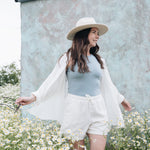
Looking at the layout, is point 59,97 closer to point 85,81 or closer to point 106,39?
point 85,81

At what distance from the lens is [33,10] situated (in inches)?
161

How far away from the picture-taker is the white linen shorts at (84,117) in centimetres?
243

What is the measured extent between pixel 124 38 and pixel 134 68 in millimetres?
500

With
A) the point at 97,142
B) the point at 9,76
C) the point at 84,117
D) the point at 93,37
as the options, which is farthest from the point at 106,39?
the point at 9,76

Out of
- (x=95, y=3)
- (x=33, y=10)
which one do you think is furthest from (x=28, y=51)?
(x=95, y=3)

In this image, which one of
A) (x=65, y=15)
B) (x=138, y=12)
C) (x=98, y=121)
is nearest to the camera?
(x=98, y=121)

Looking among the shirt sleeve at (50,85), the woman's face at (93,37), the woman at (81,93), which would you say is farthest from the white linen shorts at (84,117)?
the woman's face at (93,37)

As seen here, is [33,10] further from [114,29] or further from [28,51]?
[114,29]

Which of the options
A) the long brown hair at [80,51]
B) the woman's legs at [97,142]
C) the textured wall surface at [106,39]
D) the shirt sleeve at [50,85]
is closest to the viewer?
the woman's legs at [97,142]

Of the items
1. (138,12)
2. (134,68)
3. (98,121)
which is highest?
(138,12)

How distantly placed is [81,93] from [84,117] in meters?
0.26

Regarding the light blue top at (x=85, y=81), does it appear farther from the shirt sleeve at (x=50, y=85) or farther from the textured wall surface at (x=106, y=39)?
the textured wall surface at (x=106, y=39)

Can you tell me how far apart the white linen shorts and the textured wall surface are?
1268mm

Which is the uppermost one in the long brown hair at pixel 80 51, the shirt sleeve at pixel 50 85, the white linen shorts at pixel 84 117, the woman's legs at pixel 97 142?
the long brown hair at pixel 80 51
